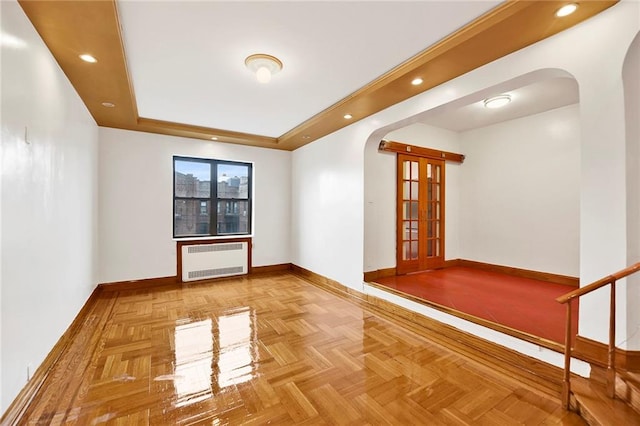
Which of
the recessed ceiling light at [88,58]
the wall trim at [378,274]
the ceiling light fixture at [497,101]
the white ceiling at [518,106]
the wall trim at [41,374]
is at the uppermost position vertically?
the white ceiling at [518,106]

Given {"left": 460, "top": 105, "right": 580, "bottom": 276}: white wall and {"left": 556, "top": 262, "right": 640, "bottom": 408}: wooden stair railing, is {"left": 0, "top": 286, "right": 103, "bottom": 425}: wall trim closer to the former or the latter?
{"left": 556, "top": 262, "right": 640, "bottom": 408}: wooden stair railing

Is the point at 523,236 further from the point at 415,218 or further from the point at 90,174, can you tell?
the point at 90,174

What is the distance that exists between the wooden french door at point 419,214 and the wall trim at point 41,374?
4.34 metres

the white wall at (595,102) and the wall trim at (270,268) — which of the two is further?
the wall trim at (270,268)

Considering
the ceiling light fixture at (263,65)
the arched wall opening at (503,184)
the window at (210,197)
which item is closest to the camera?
the ceiling light fixture at (263,65)

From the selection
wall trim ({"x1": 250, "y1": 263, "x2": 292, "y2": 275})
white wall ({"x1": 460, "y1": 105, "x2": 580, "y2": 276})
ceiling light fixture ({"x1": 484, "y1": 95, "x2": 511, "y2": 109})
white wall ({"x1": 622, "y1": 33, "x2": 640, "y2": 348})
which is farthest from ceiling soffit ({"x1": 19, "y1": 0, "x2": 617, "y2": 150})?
wall trim ({"x1": 250, "y1": 263, "x2": 292, "y2": 275})

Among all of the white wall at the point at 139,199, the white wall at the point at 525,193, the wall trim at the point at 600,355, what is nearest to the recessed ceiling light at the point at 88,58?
the white wall at the point at 139,199

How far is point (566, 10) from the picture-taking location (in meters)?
1.85

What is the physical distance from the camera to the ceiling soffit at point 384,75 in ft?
6.11

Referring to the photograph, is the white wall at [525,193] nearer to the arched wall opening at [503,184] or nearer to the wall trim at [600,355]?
the arched wall opening at [503,184]

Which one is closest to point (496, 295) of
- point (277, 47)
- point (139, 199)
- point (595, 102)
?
point (595, 102)

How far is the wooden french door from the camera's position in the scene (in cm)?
479

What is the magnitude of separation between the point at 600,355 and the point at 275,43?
3393mm

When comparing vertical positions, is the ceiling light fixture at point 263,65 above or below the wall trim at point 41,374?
A: above
